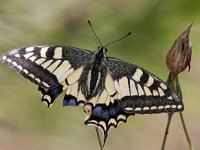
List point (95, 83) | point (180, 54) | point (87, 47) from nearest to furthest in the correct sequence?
point (180, 54) < point (95, 83) < point (87, 47)

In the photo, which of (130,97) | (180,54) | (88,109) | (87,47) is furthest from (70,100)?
(87,47)

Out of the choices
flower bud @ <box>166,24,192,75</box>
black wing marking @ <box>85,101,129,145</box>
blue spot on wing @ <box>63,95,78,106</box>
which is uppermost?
flower bud @ <box>166,24,192,75</box>

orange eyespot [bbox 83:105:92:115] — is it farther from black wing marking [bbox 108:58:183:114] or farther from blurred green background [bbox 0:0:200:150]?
blurred green background [bbox 0:0:200:150]

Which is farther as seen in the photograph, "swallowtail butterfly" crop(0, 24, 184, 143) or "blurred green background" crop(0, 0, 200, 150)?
"blurred green background" crop(0, 0, 200, 150)

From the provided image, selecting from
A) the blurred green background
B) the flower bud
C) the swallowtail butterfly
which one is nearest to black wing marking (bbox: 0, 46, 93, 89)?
the swallowtail butterfly

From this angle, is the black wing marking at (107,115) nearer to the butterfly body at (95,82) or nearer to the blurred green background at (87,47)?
the butterfly body at (95,82)

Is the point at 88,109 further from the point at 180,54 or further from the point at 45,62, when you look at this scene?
the point at 180,54

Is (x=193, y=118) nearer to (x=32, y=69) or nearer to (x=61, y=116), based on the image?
(x=61, y=116)

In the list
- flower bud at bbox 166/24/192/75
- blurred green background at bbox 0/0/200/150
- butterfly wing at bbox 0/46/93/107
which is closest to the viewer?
flower bud at bbox 166/24/192/75
